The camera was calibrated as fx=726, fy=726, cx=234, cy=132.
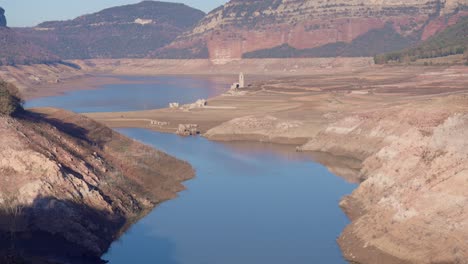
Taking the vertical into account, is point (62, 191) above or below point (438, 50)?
below

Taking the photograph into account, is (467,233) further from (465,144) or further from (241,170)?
(241,170)

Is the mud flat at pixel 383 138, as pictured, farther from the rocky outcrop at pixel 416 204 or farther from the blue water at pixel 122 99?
the blue water at pixel 122 99

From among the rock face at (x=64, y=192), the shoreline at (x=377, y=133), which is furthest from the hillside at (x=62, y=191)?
the shoreline at (x=377, y=133)

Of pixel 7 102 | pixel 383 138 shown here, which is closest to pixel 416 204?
pixel 383 138

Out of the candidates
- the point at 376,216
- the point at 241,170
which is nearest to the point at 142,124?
the point at 241,170

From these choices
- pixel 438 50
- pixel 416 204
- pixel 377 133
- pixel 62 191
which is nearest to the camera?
pixel 416 204

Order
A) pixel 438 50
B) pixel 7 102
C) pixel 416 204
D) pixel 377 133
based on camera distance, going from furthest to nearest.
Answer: pixel 438 50 → pixel 377 133 → pixel 7 102 → pixel 416 204

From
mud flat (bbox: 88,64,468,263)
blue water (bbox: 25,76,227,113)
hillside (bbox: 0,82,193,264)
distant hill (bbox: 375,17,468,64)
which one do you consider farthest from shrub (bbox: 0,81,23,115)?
distant hill (bbox: 375,17,468,64)

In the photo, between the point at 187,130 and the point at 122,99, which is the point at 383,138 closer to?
the point at 187,130
